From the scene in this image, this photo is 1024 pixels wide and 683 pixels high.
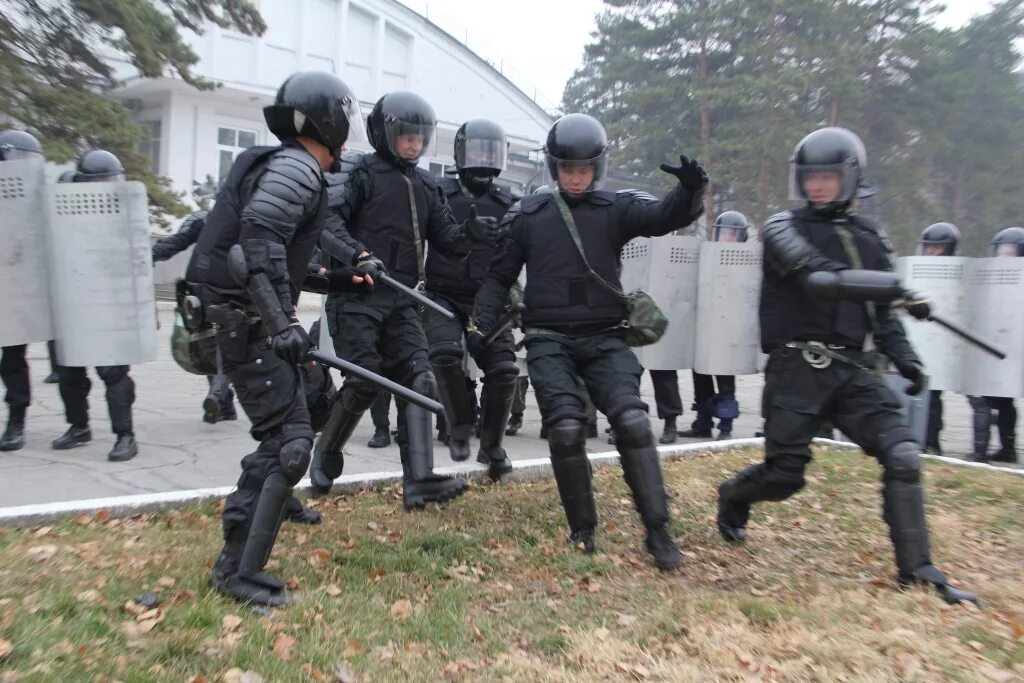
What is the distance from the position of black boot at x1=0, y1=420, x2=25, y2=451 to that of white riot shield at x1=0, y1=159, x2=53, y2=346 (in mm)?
598

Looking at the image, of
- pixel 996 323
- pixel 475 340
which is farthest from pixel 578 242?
pixel 996 323

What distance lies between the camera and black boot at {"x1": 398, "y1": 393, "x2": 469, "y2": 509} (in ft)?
17.2

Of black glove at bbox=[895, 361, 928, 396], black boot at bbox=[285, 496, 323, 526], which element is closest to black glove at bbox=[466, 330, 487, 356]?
black boot at bbox=[285, 496, 323, 526]

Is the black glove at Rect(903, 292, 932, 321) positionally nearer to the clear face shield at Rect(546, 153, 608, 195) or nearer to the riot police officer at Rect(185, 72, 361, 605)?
the clear face shield at Rect(546, 153, 608, 195)

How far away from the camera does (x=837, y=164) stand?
455 centimetres

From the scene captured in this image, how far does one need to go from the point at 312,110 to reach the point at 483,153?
2605 millimetres

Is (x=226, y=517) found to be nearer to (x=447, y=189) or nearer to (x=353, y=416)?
(x=353, y=416)

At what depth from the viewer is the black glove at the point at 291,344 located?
3.70 metres

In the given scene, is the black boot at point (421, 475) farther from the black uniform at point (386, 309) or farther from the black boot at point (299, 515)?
the black boot at point (299, 515)

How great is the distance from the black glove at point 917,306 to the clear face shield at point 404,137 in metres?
2.81

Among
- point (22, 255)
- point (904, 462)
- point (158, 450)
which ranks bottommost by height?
point (158, 450)

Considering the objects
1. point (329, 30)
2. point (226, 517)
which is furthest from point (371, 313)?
point (329, 30)

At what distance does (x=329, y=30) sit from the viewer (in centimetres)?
3319

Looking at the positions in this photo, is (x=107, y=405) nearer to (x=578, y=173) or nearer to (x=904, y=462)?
(x=578, y=173)
